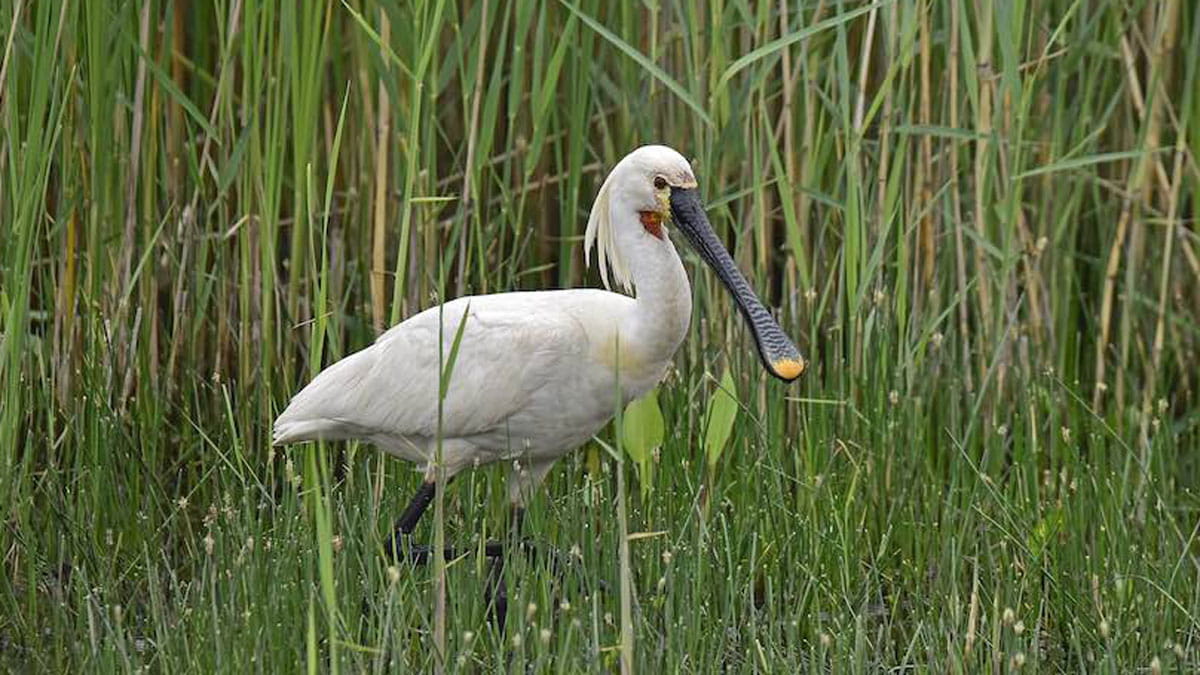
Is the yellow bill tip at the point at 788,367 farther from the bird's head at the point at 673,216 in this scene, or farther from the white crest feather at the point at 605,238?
the white crest feather at the point at 605,238

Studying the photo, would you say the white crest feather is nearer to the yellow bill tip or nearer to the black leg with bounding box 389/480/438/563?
the yellow bill tip

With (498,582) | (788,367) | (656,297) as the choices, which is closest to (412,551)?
(498,582)

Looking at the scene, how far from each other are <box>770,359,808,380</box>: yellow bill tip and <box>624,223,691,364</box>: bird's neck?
19 centimetres

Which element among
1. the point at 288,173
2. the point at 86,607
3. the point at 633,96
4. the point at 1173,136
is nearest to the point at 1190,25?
the point at 1173,136

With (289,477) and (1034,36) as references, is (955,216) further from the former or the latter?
(289,477)

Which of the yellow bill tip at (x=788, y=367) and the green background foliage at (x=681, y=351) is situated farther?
the yellow bill tip at (x=788, y=367)

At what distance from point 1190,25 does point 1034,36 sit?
0.52 m

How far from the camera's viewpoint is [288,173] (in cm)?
451

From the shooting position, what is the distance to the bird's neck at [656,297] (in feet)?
11.7

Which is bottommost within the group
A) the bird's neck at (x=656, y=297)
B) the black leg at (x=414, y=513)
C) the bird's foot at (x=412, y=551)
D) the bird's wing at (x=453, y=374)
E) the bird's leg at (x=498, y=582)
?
the bird's leg at (x=498, y=582)

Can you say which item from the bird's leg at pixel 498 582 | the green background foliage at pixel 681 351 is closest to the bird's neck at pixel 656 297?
the green background foliage at pixel 681 351

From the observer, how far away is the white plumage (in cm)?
357

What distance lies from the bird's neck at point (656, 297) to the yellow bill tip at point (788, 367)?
19 cm

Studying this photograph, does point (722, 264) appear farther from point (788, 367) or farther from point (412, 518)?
point (412, 518)
